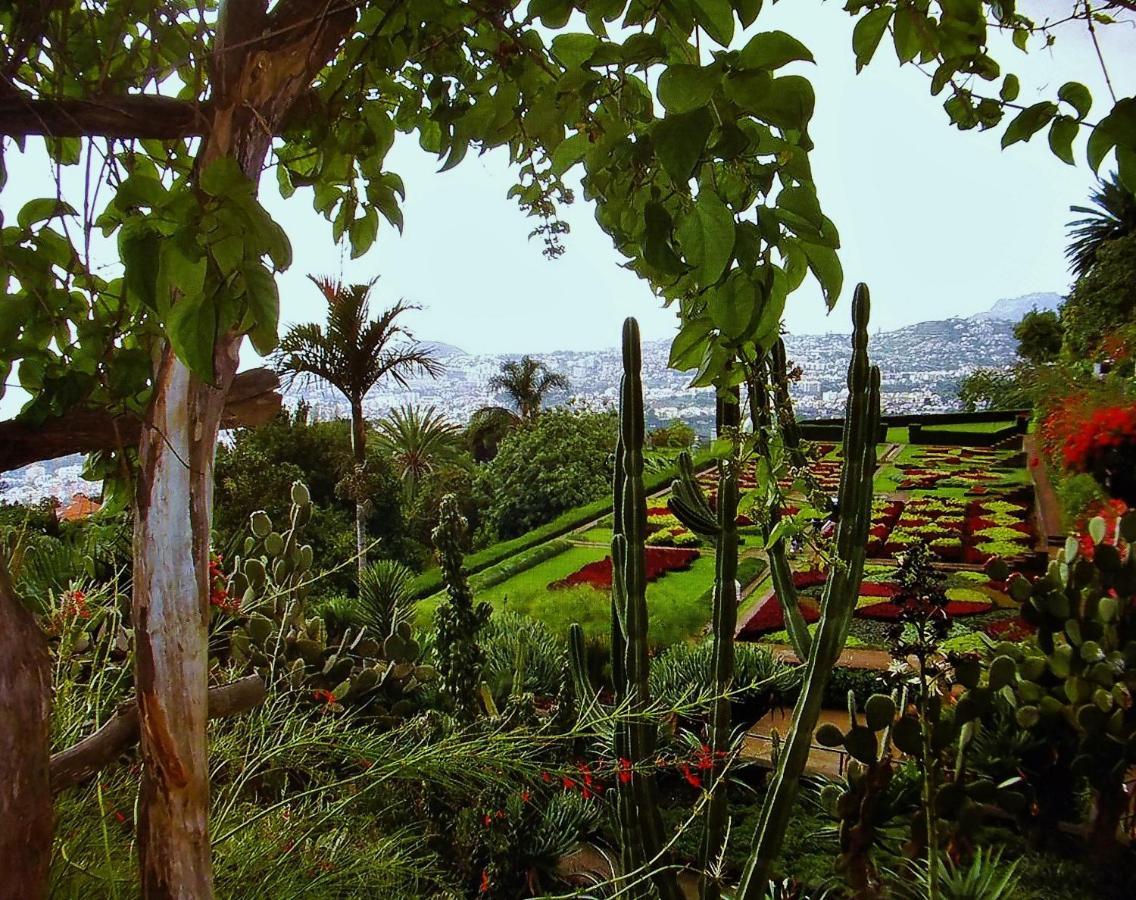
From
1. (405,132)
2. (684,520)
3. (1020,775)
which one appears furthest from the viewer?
(1020,775)

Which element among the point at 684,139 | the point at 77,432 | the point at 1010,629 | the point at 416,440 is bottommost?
the point at 1010,629

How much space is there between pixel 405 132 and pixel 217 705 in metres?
0.50

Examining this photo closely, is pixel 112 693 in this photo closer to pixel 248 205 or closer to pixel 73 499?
pixel 248 205

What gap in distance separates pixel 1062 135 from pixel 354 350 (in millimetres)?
3093

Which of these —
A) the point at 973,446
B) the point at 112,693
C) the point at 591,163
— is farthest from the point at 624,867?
the point at 973,446

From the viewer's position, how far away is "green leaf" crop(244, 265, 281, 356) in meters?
0.35

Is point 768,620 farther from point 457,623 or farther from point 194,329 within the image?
point 194,329

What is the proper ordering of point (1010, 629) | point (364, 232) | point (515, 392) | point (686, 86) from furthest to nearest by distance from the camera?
point (515, 392)
point (1010, 629)
point (364, 232)
point (686, 86)

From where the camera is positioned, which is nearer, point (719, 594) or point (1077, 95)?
point (1077, 95)

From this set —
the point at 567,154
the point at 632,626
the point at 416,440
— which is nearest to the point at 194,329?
the point at 567,154

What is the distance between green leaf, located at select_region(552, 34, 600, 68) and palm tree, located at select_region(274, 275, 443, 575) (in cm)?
282

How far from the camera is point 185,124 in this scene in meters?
0.50

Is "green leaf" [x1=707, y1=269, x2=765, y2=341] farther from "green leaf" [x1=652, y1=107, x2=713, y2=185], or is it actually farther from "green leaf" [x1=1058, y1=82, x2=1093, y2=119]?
"green leaf" [x1=1058, y1=82, x2=1093, y2=119]

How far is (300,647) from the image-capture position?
1529 mm
